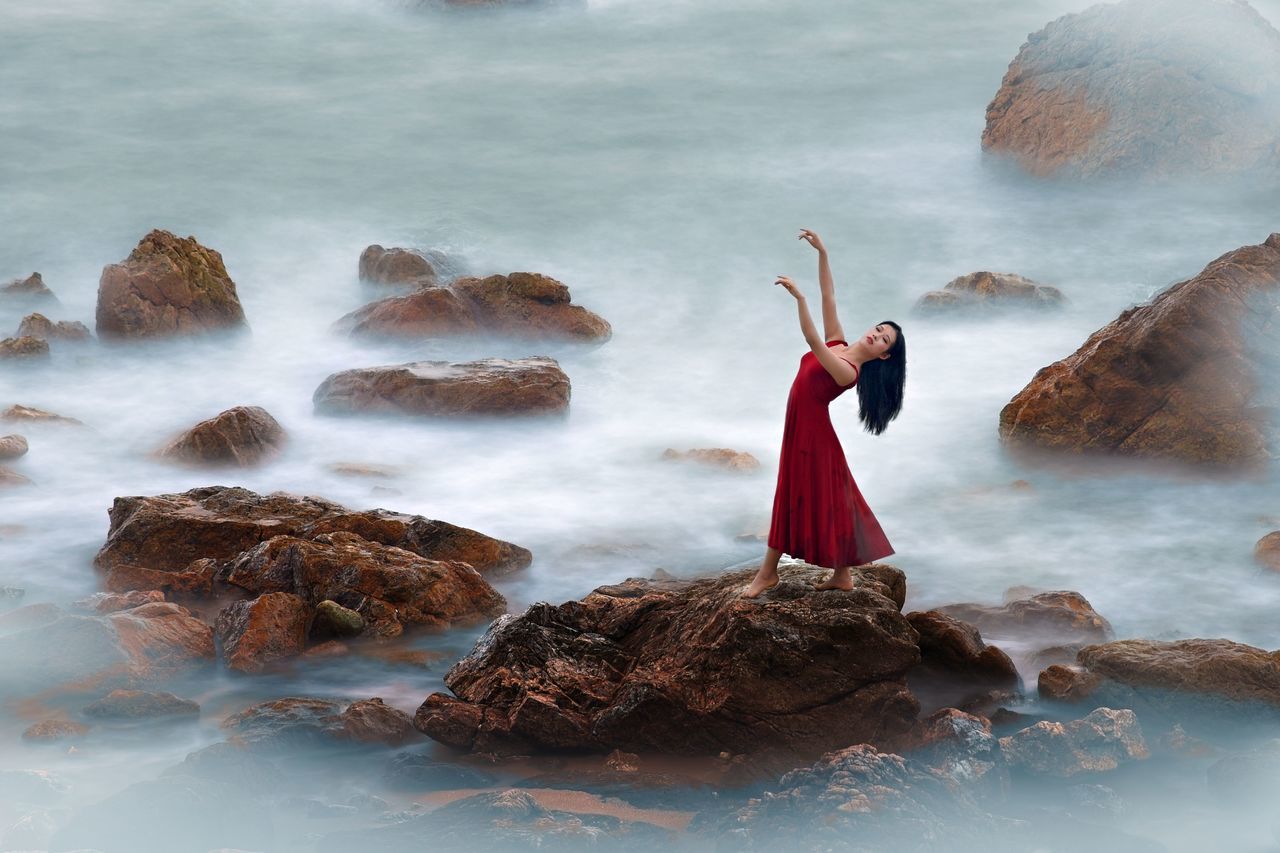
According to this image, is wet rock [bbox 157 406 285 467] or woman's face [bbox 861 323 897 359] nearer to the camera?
woman's face [bbox 861 323 897 359]

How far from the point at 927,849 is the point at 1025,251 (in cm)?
1277

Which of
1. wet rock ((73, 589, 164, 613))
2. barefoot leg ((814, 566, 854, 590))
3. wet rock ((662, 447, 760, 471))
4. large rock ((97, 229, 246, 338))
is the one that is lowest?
wet rock ((73, 589, 164, 613))

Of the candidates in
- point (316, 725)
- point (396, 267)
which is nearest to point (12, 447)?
point (396, 267)

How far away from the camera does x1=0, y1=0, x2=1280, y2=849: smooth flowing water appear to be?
11164mm

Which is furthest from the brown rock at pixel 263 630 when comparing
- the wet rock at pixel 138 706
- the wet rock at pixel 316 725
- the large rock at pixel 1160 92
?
the large rock at pixel 1160 92

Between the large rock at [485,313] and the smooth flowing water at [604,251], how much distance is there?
0.24 meters

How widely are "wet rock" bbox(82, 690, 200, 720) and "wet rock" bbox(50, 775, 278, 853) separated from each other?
1.00 metres

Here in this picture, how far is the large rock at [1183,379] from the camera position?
39.9 feet

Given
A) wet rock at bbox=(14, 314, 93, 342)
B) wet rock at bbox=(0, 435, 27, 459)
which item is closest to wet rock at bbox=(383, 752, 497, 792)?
wet rock at bbox=(0, 435, 27, 459)

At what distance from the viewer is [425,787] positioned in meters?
7.63

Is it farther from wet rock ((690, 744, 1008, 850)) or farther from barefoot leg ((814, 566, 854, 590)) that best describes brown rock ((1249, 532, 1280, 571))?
wet rock ((690, 744, 1008, 850))

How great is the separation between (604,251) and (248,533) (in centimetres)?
964

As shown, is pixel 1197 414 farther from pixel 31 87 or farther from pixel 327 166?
pixel 31 87

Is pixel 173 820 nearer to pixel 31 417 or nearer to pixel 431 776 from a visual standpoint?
pixel 431 776
